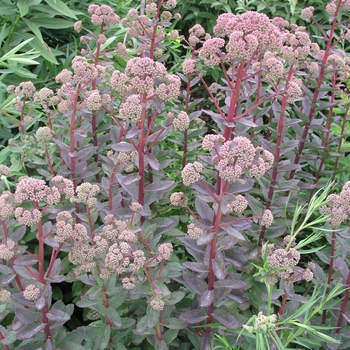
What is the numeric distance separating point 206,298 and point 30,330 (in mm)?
609

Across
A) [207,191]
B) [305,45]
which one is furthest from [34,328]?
[305,45]

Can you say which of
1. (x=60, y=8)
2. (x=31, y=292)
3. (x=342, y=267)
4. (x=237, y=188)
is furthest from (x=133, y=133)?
(x=60, y=8)

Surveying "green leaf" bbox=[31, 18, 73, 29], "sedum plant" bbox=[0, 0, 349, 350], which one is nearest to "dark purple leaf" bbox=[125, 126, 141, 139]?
"sedum plant" bbox=[0, 0, 349, 350]

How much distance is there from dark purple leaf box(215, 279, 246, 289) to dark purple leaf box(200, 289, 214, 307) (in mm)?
39

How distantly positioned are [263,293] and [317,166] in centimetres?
94

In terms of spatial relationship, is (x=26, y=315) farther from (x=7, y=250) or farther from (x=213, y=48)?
(x=213, y=48)

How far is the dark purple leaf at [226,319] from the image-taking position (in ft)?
5.18

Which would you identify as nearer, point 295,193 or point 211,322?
point 211,322

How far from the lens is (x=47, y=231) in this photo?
1.50 m

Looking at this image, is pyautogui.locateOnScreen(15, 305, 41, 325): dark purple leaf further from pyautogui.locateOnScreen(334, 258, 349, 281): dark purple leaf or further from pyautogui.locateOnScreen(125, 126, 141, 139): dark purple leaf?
pyautogui.locateOnScreen(334, 258, 349, 281): dark purple leaf

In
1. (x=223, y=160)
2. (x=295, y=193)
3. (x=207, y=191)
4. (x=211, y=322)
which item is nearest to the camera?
(x=223, y=160)

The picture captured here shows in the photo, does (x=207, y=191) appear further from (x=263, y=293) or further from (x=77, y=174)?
(x=77, y=174)

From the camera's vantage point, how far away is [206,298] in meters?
1.58

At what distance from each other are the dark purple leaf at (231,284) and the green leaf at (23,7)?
210 cm
